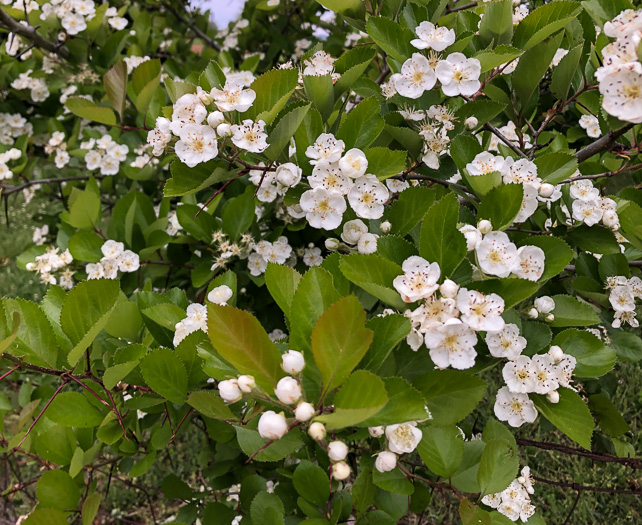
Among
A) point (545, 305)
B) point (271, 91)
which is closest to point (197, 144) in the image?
point (271, 91)

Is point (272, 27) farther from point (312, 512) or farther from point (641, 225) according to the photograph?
point (312, 512)

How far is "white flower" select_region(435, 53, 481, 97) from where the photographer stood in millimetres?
1057

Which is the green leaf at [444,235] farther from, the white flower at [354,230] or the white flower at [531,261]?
the white flower at [354,230]

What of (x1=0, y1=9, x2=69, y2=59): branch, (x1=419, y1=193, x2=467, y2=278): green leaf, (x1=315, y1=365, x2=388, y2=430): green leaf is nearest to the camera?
(x1=315, y1=365, x2=388, y2=430): green leaf

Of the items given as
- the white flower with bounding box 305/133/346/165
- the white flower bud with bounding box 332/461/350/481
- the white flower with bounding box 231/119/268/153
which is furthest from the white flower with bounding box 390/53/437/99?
the white flower bud with bounding box 332/461/350/481

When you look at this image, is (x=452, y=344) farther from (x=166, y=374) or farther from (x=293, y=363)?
(x=166, y=374)

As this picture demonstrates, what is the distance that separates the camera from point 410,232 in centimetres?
108

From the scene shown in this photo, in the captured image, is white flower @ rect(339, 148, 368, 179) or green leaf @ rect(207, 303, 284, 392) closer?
green leaf @ rect(207, 303, 284, 392)

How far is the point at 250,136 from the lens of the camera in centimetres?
96

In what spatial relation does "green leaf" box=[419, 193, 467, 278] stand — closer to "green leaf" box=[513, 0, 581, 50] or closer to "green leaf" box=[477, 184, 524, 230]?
"green leaf" box=[477, 184, 524, 230]

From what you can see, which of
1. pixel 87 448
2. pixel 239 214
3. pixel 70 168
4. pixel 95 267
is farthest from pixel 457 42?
pixel 70 168

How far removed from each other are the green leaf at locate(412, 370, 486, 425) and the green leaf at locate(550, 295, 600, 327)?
0.30 m

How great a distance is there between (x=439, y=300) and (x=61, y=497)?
3.23 ft

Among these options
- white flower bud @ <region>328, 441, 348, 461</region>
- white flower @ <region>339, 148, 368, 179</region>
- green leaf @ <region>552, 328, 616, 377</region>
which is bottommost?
green leaf @ <region>552, 328, 616, 377</region>
